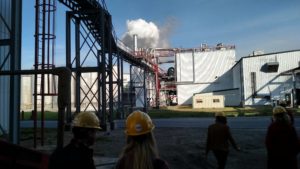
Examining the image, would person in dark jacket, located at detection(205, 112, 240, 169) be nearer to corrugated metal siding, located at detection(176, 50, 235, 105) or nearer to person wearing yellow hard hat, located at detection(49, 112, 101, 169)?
person wearing yellow hard hat, located at detection(49, 112, 101, 169)

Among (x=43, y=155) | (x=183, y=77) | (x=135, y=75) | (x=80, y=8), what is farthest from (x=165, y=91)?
(x=43, y=155)

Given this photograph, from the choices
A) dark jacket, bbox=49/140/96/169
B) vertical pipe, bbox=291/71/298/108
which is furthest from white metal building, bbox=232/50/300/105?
dark jacket, bbox=49/140/96/169

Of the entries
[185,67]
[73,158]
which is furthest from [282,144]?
[185,67]

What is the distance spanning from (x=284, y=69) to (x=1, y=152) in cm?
5455

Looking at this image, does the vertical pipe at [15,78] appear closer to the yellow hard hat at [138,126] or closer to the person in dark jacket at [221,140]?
the person in dark jacket at [221,140]

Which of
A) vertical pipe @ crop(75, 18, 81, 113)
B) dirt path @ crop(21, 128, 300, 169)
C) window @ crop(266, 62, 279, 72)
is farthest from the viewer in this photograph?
window @ crop(266, 62, 279, 72)

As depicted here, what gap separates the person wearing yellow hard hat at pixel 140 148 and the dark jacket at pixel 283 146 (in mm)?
4027

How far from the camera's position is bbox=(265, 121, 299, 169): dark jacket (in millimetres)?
6242

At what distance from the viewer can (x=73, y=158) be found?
297 cm

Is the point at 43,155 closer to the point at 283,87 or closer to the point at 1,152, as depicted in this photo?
the point at 1,152

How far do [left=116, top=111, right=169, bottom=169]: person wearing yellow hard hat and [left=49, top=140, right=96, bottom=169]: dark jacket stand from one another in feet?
0.90

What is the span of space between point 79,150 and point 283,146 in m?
4.20

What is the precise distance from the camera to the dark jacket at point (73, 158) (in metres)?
2.97

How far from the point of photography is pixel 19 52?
1166 centimetres
